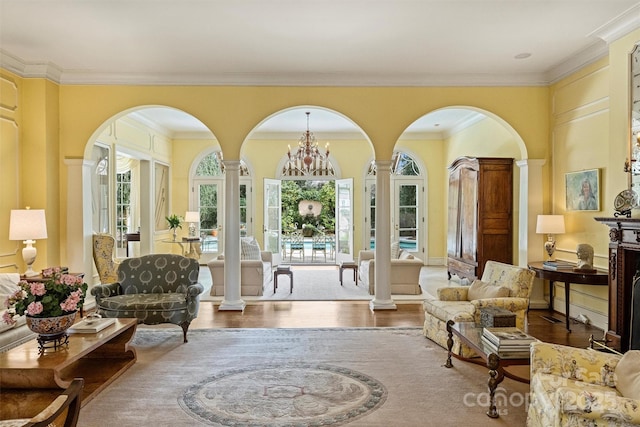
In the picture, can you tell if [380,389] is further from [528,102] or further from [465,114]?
[465,114]

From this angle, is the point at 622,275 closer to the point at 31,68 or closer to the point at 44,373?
the point at 44,373

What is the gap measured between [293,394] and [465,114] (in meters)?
6.87

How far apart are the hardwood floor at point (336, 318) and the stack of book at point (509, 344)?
193 cm

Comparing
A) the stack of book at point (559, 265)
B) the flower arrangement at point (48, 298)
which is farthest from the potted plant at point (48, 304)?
the stack of book at point (559, 265)

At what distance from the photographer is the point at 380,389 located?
3.37 m

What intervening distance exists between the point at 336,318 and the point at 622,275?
320 cm

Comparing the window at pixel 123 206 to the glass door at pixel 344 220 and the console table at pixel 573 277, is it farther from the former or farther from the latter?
the console table at pixel 573 277

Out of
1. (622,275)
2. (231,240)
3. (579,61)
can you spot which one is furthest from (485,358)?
(579,61)

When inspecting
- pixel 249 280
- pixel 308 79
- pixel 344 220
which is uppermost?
pixel 308 79

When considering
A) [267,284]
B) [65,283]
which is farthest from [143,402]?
[267,284]

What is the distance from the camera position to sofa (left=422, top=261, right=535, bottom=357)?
158 inches

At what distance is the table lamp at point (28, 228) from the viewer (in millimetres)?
4867

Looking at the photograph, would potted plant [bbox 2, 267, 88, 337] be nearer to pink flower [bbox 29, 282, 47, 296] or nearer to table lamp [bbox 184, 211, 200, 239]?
pink flower [bbox 29, 282, 47, 296]

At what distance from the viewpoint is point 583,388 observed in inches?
88.4
